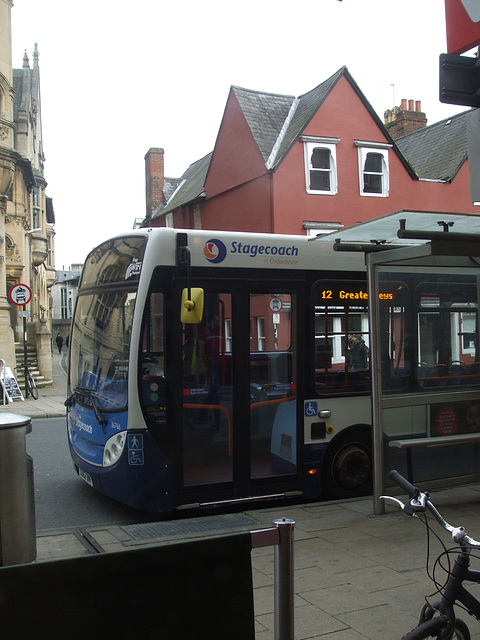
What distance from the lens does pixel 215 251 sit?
23.7 ft

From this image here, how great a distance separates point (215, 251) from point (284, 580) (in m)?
4.69

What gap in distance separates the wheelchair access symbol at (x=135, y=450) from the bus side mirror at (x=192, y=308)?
1268 millimetres

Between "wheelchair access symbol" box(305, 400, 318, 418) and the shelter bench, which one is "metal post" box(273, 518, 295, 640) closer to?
the shelter bench

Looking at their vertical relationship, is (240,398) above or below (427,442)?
above

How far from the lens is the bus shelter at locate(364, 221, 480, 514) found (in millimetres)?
6863

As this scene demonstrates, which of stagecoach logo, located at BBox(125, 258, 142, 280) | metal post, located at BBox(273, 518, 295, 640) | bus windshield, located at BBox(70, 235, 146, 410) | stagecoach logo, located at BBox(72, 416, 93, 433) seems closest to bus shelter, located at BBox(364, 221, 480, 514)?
stagecoach logo, located at BBox(125, 258, 142, 280)

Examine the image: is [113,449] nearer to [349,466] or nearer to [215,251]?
[215,251]

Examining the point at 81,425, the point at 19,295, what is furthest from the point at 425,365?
the point at 19,295

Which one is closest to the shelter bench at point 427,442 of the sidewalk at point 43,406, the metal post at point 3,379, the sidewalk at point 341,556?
the sidewalk at point 341,556

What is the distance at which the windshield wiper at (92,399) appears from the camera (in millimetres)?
7008

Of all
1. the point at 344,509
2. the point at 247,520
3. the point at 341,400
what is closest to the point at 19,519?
the point at 247,520

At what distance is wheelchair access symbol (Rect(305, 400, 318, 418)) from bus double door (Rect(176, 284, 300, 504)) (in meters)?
0.14

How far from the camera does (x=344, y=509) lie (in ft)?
23.3

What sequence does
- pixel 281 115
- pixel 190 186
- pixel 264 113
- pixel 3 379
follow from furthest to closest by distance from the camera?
1. pixel 190 186
2. pixel 281 115
3. pixel 264 113
4. pixel 3 379
